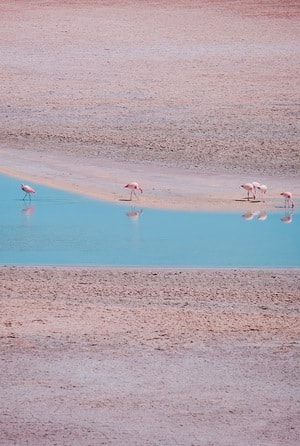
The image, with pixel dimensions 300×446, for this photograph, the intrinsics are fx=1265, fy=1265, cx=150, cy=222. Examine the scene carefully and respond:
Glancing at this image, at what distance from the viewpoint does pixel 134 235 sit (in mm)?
14438

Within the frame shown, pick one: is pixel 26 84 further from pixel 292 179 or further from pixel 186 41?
pixel 292 179

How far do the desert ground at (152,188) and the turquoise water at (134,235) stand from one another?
543 mm

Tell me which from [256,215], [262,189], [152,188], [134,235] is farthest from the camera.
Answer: [152,188]

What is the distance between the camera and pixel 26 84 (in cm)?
2558

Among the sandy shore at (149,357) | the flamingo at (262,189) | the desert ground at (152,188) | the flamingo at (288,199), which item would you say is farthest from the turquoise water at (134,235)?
the sandy shore at (149,357)

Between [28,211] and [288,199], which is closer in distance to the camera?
[28,211]

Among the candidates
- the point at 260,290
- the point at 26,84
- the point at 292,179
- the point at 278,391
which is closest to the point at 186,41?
the point at 26,84

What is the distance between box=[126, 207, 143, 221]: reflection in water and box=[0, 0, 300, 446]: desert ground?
449mm

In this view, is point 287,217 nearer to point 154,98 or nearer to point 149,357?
point 149,357

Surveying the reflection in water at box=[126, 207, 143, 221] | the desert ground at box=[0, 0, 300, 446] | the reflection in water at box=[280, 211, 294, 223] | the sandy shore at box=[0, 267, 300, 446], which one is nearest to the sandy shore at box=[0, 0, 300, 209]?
the desert ground at box=[0, 0, 300, 446]

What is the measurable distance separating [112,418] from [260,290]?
3640mm

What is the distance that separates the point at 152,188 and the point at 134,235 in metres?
3.33

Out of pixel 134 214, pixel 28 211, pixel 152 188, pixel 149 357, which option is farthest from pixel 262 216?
pixel 149 357

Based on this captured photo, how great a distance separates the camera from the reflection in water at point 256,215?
1569 centimetres
